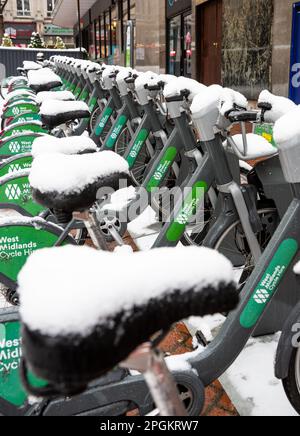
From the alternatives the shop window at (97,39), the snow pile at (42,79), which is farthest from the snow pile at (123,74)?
the shop window at (97,39)

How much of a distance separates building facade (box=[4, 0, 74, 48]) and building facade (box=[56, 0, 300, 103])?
39241 mm

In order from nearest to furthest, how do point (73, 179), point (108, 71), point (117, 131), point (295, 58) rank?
point (73, 179) → point (117, 131) → point (108, 71) → point (295, 58)

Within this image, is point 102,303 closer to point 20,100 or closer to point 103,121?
point 103,121

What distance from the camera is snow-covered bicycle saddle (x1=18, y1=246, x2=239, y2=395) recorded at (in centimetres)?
78

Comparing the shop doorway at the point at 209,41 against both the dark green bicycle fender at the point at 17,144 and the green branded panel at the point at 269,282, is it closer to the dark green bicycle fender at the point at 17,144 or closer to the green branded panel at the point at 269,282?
the dark green bicycle fender at the point at 17,144

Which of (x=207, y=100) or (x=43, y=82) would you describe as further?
(x=43, y=82)

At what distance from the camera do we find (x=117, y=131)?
4.94 metres

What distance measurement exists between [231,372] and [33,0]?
6142 cm

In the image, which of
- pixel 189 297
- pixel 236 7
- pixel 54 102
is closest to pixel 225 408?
pixel 189 297

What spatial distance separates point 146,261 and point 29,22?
60907mm

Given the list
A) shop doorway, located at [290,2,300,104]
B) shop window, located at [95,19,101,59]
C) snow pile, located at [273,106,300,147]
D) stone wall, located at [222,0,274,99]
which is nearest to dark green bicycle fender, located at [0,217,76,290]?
snow pile, located at [273,106,300,147]

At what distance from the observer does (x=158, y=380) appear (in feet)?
2.72

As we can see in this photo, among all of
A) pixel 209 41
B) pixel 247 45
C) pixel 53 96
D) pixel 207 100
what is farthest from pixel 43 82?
pixel 209 41

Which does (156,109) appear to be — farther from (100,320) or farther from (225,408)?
(100,320)
